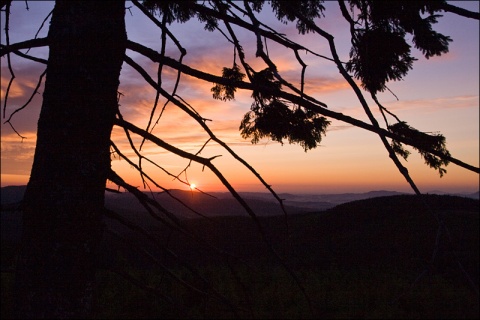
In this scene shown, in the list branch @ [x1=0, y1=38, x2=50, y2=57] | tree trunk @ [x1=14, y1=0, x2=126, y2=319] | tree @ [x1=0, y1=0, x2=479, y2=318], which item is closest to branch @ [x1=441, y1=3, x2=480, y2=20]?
tree @ [x1=0, y1=0, x2=479, y2=318]

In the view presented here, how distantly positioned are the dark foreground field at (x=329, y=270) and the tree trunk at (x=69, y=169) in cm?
20

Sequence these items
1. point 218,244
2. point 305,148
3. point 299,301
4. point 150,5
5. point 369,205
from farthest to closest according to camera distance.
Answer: point 369,205, point 218,244, point 299,301, point 150,5, point 305,148

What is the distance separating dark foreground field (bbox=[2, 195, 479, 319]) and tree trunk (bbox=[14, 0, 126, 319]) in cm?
20

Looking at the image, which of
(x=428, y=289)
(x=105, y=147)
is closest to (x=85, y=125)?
(x=105, y=147)

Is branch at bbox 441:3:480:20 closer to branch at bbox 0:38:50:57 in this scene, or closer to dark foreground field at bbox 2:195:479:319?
dark foreground field at bbox 2:195:479:319

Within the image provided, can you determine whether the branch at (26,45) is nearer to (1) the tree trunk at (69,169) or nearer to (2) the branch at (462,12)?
(1) the tree trunk at (69,169)

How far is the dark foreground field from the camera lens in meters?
7.06

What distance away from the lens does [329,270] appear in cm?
978

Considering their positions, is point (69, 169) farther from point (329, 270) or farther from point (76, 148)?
point (329, 270)

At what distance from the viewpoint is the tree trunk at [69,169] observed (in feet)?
4.66

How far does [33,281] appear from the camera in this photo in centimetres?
142

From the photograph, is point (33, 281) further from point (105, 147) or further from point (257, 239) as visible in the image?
point (257, 239)

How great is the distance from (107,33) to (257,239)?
1279cm

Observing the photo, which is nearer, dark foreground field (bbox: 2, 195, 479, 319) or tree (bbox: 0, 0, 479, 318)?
tree (bbox: 0, 0, 479, 318)
